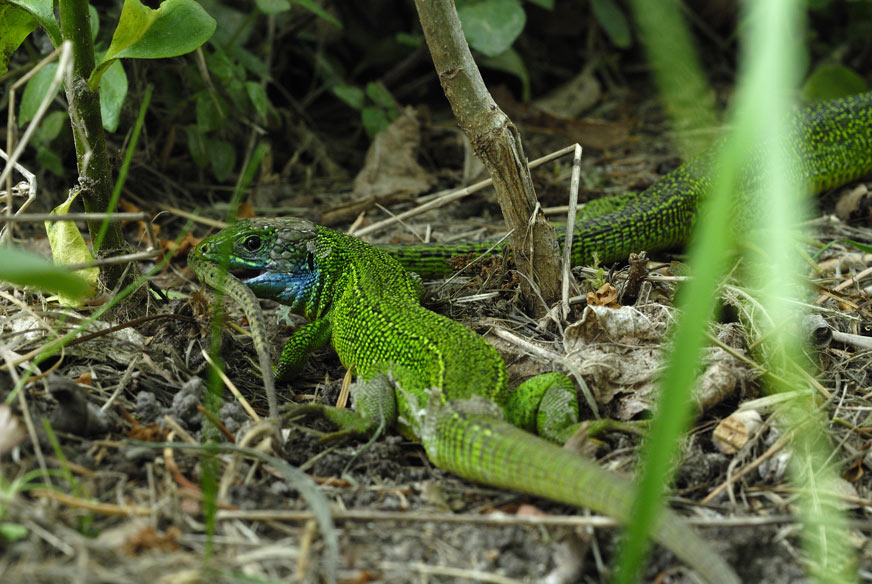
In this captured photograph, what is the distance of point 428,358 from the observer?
3.33 metres

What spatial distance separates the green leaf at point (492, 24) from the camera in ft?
19.2

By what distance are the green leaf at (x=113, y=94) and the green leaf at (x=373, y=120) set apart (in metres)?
2.20

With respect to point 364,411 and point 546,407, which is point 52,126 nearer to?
point 364,411

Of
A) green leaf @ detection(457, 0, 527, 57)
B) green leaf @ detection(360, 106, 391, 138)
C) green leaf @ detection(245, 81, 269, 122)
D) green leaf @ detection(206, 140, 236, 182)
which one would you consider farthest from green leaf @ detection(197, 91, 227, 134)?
green leaf @ detection(457, 0, 527, 57)

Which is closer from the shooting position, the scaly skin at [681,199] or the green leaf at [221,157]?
the scaly skin at [681,199]

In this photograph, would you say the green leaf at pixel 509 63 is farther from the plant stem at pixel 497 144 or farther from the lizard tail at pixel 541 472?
the lizard tail at pixel 541 472

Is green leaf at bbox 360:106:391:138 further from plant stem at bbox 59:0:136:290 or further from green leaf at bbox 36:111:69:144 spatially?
plant stem at bbox 59:0:136:290

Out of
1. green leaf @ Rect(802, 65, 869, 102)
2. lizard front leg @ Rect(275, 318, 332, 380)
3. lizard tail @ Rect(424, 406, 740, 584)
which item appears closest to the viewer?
lizard tail @ Rect(424, 406, 740, 584)

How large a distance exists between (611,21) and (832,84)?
2.05m

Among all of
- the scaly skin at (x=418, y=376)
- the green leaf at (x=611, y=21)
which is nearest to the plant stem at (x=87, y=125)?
the scaly skin at (x=418, y=376)

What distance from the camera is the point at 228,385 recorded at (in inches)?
133

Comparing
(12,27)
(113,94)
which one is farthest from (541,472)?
(113,94)

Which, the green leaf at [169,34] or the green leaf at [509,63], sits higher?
the green leaf at [169,34]

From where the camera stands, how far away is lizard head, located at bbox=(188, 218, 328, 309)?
400 centimetres
